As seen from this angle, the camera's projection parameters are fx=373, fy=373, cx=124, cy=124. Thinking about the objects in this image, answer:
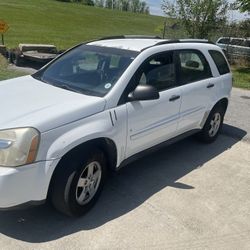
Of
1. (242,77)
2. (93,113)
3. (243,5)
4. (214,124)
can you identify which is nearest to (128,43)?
(93,113)

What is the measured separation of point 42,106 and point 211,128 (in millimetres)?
3291

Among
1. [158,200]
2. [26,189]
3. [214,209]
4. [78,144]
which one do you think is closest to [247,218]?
[214,209]

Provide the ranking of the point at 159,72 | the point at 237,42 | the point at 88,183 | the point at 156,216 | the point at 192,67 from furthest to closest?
the point at 237,42 → the point at 192,67 → the point at 159,72 → the point at 156,216 → the point at 88,183

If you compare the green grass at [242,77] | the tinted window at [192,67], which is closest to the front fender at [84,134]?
the tinted window at [192,67]

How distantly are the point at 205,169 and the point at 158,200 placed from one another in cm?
121

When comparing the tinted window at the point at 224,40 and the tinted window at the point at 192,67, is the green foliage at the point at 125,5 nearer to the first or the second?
the tinted window at the point at 224,40

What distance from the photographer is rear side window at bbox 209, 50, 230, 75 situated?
5.75m

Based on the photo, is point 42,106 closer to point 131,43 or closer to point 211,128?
point 131,43

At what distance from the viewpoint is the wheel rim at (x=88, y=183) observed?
3.64m

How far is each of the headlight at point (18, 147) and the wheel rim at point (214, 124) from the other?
351 cm

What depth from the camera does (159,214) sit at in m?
3.89

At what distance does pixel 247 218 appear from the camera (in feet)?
13.1

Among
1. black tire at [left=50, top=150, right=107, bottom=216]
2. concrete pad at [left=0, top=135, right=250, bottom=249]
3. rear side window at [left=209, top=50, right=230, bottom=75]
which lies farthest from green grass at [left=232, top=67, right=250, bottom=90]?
black tire at [left=50, top=150, right=107, bottom=216]

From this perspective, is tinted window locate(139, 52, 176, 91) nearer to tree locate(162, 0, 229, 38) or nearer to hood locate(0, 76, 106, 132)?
hood locate(0, 76, 106, 132)
